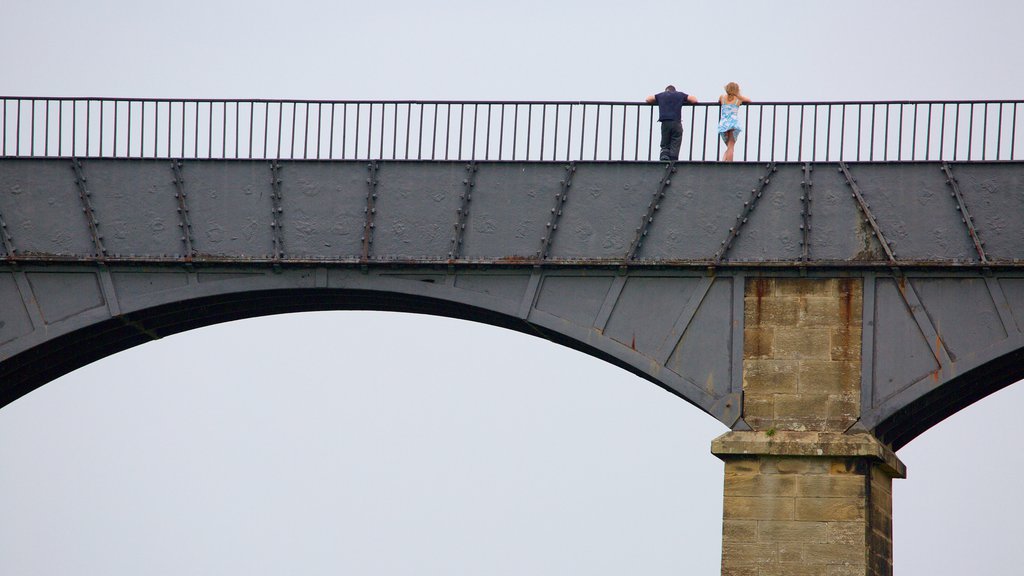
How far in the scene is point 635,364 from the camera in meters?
26.6

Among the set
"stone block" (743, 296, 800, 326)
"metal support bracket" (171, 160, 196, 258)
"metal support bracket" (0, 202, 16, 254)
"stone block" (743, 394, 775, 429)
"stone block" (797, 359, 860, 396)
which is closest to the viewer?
"stone block" (797, 359, 860, 396)

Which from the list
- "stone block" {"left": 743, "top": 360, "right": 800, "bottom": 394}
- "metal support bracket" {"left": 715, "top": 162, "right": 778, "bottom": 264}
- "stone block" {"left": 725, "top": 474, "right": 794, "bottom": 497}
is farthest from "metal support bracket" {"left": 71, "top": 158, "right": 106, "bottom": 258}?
"stone block" {"left": 725, "top": 474, "right": 794, "bottom": 497}

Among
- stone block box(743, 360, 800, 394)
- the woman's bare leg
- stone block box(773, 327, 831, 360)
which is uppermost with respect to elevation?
the woman's bare leg

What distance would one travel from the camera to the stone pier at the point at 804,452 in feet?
83.1

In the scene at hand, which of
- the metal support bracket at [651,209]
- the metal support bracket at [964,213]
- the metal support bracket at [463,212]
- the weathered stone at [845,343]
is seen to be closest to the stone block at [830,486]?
the weathered stone at [845,343]

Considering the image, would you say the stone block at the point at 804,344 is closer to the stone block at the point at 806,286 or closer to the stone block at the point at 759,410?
the stone block at the point at 806,286

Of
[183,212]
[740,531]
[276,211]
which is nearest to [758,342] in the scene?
[740,531]

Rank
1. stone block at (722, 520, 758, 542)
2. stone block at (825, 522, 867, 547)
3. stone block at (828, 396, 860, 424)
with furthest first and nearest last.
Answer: stone block at (828, 396, 860, 424) → stone block at (722, 520, 758, 542) → stone block at (825, 522, 867, 547)

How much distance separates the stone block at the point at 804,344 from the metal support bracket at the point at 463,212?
4.38m

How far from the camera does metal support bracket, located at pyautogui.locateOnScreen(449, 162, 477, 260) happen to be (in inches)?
1070

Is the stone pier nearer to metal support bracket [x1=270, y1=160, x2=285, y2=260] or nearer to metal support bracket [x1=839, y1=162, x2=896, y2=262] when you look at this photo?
metal support bracket [x1=839, y1=162, x2=896, y2=262]

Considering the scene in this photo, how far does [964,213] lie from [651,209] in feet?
13.2

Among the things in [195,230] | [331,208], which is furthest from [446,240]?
[195,230]

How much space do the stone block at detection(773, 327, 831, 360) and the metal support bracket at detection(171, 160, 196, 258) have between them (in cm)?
794
